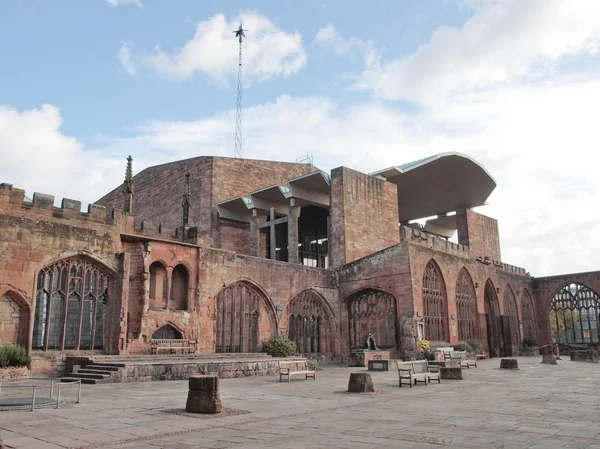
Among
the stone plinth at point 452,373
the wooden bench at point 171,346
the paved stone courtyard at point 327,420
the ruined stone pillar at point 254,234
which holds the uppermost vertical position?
the ruined stone pillar at point 254,234

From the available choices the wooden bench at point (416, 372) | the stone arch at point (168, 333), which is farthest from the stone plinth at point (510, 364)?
the stone arch at point (168, 333)

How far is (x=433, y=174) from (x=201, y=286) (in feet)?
59.7

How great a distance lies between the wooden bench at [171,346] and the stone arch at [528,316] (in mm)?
23950

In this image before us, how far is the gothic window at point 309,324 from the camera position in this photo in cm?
2412

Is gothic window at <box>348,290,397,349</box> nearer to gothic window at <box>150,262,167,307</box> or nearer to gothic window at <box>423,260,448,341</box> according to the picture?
gothic window at <box>423,260,448,341</box>

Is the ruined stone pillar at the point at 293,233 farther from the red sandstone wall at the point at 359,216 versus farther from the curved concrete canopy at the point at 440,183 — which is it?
the curved concrete canopy at the point at 440,183

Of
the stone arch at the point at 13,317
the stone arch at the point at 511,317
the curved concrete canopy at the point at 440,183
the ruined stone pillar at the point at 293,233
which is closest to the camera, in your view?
the stone arch at the point at 13,317

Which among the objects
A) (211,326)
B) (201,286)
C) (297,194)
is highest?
(297,194)

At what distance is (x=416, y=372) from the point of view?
12.9 meters

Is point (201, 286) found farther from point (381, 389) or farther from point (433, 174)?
point (433, 174)

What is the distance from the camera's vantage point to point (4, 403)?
25.8 ft

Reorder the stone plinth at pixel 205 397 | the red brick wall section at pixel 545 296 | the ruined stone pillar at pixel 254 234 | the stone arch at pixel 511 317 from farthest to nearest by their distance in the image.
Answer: the red brick wall section at pixel 545 296, the ruined stone pillar at pixel 254 234, the stone arch at pixel 511 317, the stone plinth at pixel 205 397

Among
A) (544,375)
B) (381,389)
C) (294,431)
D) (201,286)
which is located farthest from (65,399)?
(544,375)

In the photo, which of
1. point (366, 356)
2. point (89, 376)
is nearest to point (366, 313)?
point (366, 356)
